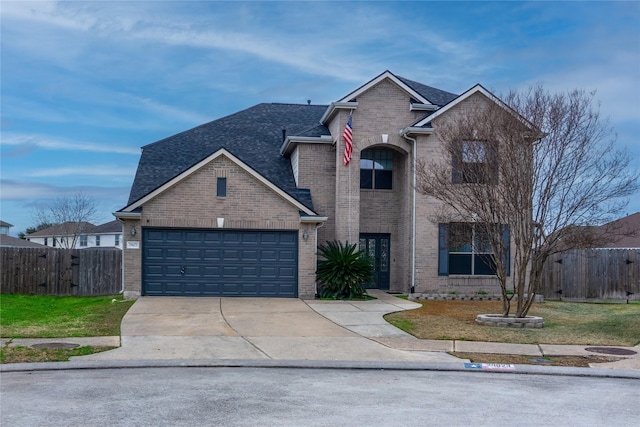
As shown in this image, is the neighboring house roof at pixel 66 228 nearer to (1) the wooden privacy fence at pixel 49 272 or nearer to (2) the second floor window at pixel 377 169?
(1) the wooden privacy fence at pixel 49 272

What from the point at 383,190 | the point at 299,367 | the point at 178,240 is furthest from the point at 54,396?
the point at 383,190

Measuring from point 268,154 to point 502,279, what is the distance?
41.0 feet

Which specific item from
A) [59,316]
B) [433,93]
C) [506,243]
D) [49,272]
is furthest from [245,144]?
[59,316]

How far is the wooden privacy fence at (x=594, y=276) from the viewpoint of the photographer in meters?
25.1

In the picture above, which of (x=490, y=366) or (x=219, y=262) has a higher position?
(x=219, y=262)

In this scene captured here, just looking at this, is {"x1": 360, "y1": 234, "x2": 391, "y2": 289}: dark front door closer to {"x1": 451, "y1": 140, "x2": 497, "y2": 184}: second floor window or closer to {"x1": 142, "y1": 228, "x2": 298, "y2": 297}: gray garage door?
{"x1": 142, "y1": 228, "x2": 298, "y2": 297}: gray garage door

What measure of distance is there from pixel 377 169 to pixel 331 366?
47.5 ft

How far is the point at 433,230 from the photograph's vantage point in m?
23.4

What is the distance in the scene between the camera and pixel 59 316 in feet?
58.6

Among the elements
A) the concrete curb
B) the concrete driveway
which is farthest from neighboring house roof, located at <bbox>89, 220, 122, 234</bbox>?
the concrete curb

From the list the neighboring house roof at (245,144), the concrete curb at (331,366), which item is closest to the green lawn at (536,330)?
the concrete curb at (331,366)

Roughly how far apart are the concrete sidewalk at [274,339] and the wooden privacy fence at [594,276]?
925 cm

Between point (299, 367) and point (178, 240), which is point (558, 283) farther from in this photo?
point (299, 367)

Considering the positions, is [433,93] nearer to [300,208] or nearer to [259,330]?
[300,208]
